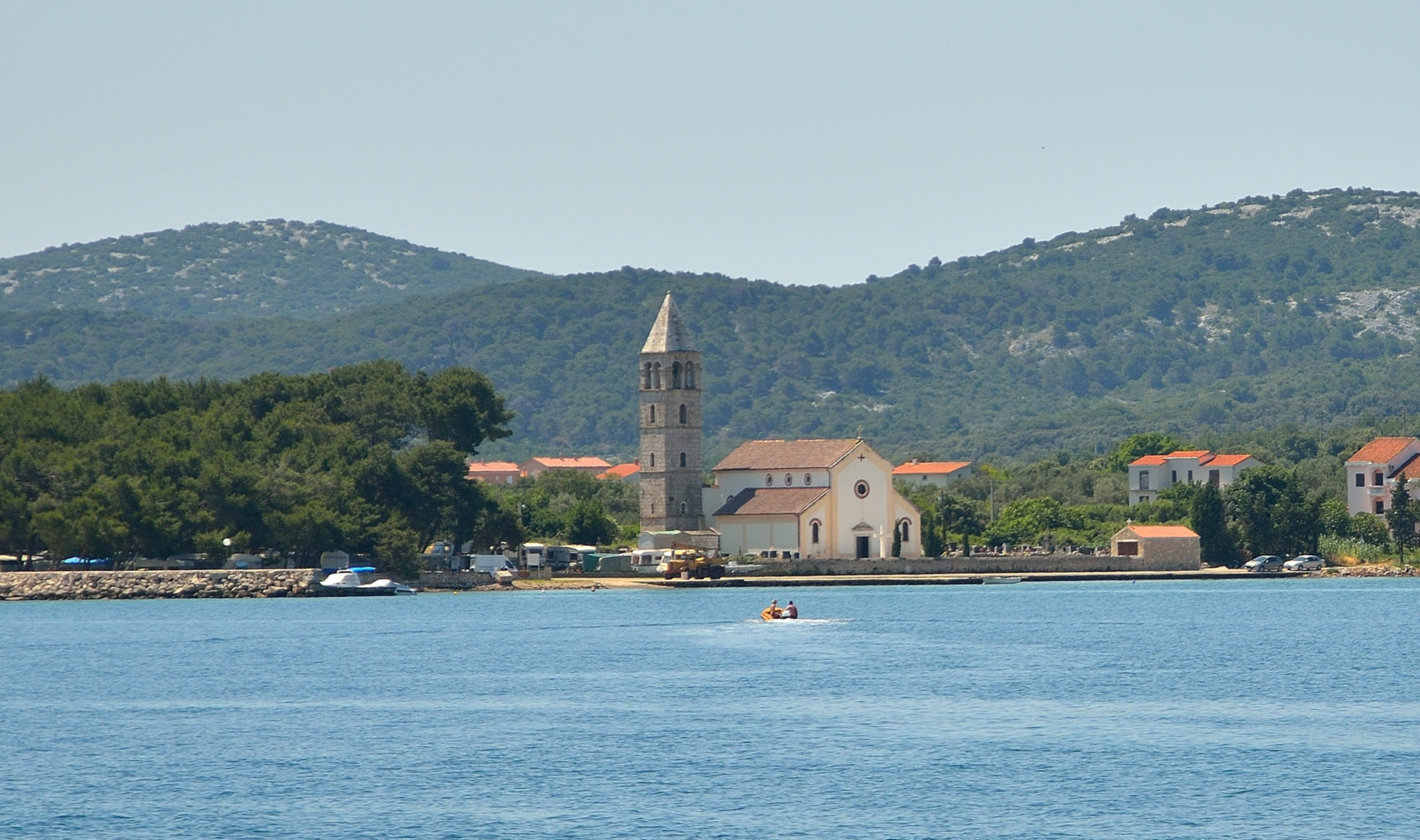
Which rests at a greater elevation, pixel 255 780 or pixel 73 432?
pixel 73 432

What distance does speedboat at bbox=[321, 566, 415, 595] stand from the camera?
83.4 metres

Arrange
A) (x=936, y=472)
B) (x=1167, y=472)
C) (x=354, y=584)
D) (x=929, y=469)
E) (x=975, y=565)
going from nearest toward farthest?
(x=354, y=584), (x=975, y=565), (x=1167, y=472), (x=936, y=472), (x=929, y=469)

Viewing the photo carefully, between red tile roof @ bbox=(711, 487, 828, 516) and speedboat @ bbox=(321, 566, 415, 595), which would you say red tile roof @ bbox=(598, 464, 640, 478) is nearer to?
red tile roof @ bbox=(711, 487, 828, 516)

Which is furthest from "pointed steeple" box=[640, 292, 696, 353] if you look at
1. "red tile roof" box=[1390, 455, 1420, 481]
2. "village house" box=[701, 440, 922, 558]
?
"red tile roof" box=[1390, 455, 1420, 481]

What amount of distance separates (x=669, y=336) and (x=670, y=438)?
17.8 ft

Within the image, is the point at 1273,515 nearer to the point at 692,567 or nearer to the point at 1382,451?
the point at 1382,451

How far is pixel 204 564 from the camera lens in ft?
281

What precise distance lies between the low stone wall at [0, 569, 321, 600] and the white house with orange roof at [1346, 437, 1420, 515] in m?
57.4

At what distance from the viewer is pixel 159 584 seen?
82.8 metres

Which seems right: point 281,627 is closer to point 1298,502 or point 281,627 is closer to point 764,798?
point 764,798

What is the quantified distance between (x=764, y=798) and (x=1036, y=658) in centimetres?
2319

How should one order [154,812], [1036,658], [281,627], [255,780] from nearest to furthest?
1. [154,812]
2. [255,780]
3. [1036,658]
4. [281,627]

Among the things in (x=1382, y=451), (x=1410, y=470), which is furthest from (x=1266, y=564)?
(x=1382, y=451)

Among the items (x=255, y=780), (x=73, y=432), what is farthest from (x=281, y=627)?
(x=255, y=780)
